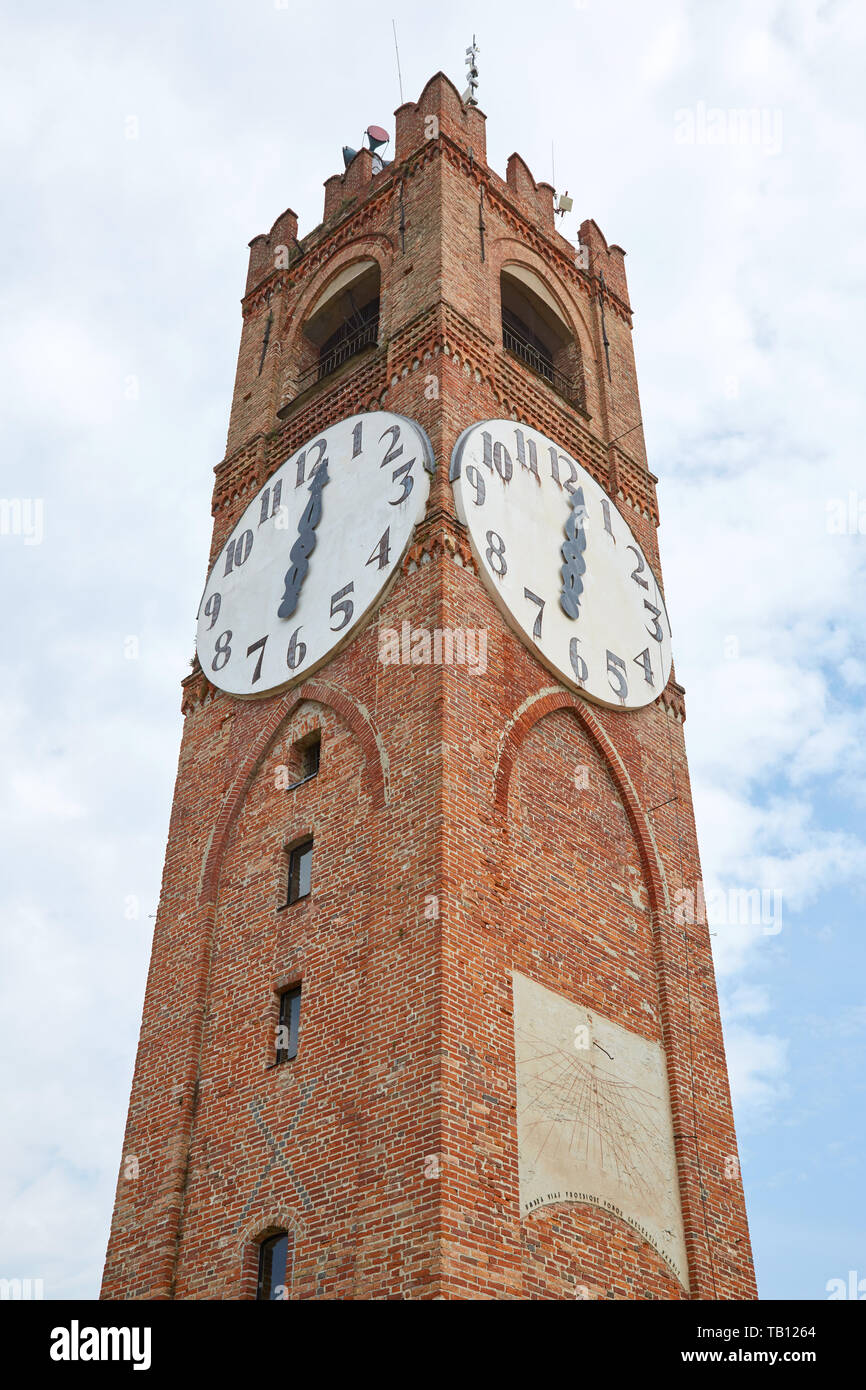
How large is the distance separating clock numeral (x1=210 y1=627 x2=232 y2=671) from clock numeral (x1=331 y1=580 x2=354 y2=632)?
1926 mm

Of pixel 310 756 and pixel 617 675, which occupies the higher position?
pixel 617 675

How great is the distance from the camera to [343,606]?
1523 centimetres

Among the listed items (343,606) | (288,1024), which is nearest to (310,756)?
(343,606)

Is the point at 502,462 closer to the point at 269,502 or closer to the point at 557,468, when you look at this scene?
the point at 557,468

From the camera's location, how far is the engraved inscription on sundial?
1188 centimetres

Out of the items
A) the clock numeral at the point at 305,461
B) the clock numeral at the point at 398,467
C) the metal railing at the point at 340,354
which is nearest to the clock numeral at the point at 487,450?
the clock numeral at the point at 398,467

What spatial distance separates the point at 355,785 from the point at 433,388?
5.01 m

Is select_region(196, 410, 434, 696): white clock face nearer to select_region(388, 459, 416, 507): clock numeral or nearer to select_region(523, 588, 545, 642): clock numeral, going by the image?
select_region(388, 459, 416, 507): clock numeral

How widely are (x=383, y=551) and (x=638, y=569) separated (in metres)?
4.11

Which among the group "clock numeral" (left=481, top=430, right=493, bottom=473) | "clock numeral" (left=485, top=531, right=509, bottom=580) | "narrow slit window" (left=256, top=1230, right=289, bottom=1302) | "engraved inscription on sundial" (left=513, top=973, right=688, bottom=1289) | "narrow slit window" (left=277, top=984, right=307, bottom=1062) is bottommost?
"narrow slit window" (left=256, top=1230, right=289, bottom=1302)

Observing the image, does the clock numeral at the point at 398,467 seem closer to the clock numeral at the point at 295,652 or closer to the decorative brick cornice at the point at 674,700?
the clock numeral at the point at 295,652

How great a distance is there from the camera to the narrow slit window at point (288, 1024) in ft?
42.9

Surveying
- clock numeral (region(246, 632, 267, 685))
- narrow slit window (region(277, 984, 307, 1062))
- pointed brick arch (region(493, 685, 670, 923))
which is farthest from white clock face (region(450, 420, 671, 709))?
narrow slit window (region(277, 984, 307, 1062))

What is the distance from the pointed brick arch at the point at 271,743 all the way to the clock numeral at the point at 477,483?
2.57 meters
